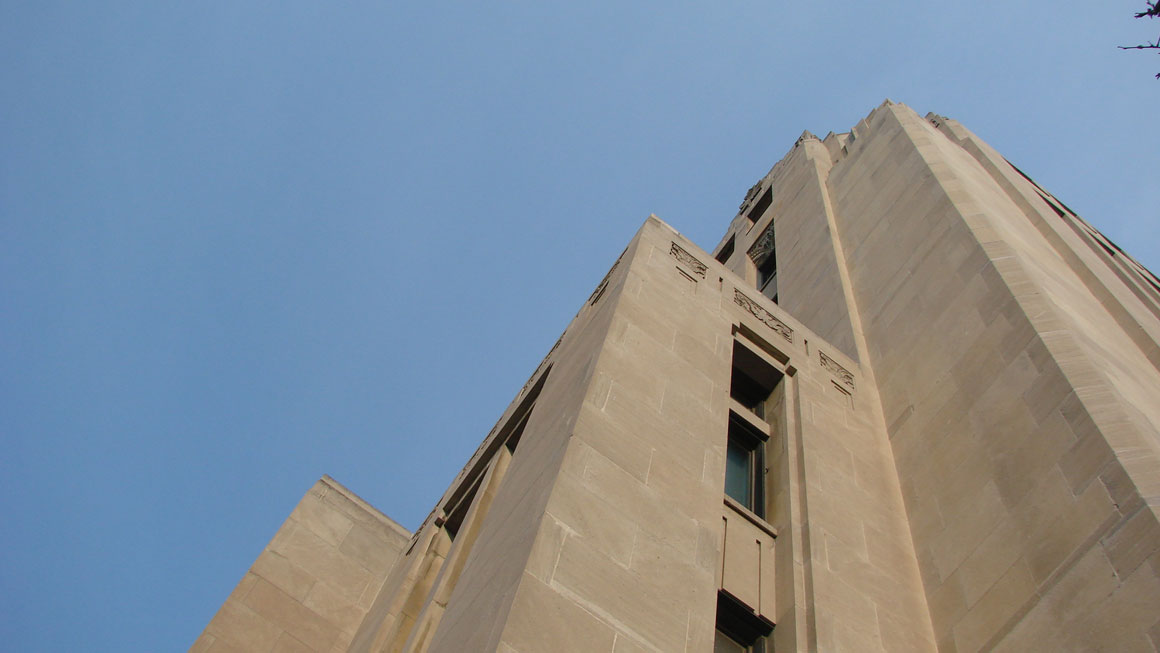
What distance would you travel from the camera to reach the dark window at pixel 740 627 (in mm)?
10125

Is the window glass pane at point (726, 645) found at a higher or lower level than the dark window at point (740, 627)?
lower

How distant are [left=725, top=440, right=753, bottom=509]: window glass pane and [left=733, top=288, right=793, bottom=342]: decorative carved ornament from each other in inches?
119

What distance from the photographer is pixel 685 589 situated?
28.9 ft

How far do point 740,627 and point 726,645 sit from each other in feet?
0.92

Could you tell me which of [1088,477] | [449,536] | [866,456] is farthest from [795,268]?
[1088,477]

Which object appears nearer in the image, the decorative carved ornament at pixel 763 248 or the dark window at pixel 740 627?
the dark window at pixel 740 627

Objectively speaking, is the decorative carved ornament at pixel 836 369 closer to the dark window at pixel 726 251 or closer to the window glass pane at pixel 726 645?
the window glass pane at pixel 726 645

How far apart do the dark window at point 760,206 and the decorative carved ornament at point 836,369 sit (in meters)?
21.3

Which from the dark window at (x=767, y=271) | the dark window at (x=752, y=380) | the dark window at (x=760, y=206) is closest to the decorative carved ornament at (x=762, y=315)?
the dark window at (x=752, y=380)

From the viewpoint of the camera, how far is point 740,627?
1020cm

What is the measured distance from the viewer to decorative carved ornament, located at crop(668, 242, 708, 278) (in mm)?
15219

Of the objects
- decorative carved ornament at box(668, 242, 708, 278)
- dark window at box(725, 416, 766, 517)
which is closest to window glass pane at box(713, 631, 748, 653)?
dark window at box(725, 416, 766, 517)

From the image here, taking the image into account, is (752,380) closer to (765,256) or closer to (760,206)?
(765,256)

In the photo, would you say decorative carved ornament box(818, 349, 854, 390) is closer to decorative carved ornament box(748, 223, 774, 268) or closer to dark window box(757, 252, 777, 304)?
dark window box(757, 252, 777, 304)
